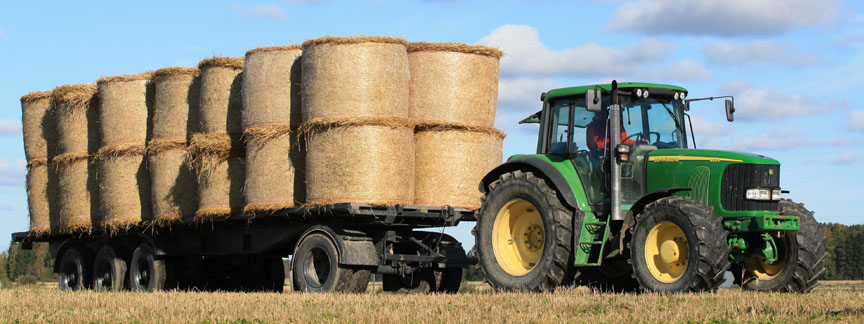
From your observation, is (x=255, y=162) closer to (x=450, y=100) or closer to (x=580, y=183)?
(x=450, y=100)

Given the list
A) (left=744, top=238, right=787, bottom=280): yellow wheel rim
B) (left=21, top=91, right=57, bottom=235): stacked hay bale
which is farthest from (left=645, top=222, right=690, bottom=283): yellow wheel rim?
(left=21, top=91, right=57, bottom=235): stacked hay bale

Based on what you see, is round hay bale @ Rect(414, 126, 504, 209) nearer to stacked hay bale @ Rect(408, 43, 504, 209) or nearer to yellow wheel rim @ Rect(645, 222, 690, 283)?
stacked hay bale @ Rect(408, 43, 504, 209)

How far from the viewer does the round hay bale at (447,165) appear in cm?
1420

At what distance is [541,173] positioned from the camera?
40.2 feet

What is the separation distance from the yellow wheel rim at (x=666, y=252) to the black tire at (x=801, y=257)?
1.37 metres

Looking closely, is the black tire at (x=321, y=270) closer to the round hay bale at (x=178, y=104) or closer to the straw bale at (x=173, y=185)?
the straw bale at (x=173, y=185)

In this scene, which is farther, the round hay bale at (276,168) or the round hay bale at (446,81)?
the round hay bale at (276,168)

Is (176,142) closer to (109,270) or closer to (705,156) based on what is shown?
(109,270)

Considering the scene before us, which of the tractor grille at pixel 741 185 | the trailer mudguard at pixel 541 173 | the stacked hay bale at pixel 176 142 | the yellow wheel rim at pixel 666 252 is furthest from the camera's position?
the stacked hay bale at pixel 176 142

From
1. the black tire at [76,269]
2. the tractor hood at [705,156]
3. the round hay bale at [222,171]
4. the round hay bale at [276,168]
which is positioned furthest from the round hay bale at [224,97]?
the tractor hood at [705,156]

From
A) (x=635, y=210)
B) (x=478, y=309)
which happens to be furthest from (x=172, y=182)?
(x=478, y=309)

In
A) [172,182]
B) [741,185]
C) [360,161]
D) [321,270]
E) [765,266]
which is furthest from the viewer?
[172,182]

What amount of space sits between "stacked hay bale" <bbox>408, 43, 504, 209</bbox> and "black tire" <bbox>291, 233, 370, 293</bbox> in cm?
132

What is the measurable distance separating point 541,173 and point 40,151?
11182 millimetres
